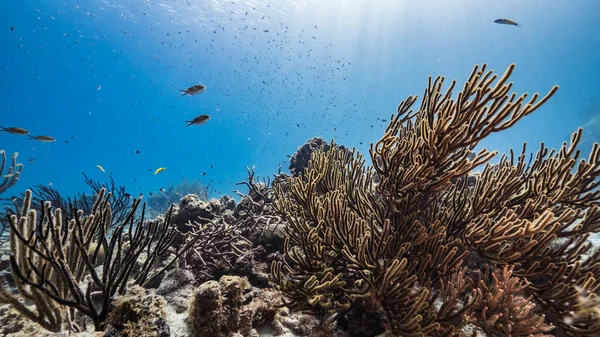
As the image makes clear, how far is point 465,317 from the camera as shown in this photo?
260 cm

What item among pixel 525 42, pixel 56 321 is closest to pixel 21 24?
pixel 56 321

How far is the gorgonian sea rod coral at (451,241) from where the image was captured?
2.41 m

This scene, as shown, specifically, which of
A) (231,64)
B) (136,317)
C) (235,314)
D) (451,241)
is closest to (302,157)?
(451,241)

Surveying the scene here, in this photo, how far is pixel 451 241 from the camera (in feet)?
9.61

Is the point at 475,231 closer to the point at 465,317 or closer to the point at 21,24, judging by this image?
the point at 465,317

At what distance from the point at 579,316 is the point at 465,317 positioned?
1031mm

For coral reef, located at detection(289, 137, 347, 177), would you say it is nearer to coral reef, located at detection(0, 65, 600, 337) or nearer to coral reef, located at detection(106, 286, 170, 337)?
coral reef, located at detection(0, 65, 600, 337)

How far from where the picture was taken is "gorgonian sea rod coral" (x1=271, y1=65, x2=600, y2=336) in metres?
2.41

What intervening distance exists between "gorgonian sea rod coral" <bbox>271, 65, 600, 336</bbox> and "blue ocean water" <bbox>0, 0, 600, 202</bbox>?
1049 centimetres

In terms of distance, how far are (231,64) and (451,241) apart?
72819 mm

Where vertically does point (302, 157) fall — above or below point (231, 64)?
below

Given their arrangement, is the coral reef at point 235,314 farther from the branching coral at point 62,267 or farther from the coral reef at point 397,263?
the branching coral at point 62,267

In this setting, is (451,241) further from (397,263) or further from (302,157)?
(302,157)

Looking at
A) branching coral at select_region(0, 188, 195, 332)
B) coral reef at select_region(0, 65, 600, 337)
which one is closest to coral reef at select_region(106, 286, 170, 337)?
coral reef at select_region(0, 65, 600, 337)
